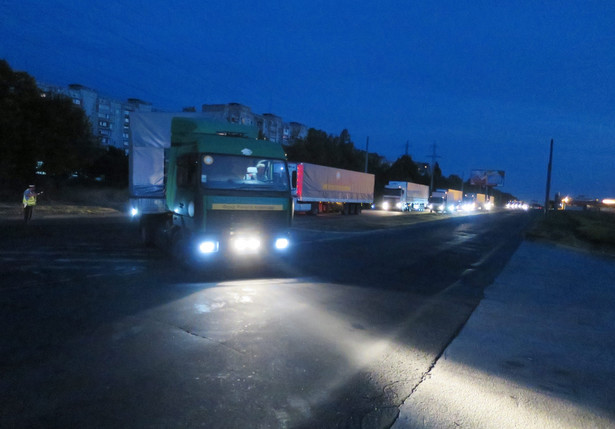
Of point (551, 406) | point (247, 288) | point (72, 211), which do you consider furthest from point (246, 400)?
point (72, 211)

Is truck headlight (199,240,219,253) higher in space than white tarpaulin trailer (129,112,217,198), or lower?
lower

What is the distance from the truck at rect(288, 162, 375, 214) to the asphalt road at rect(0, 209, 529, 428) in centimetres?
2027

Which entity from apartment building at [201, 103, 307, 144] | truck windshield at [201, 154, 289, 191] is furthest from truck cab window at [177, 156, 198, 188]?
apartment building at [201, 103, 307, 144]

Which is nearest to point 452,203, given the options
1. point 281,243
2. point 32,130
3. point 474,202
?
point 474,202

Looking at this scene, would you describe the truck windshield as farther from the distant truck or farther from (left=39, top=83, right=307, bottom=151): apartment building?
(left=39, top=83, right=307, bottom=151): apartment building

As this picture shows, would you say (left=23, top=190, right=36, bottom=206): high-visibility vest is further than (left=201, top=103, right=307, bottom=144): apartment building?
No

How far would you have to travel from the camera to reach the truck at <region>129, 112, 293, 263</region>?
9.60m

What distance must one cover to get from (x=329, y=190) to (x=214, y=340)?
31504 millimetres

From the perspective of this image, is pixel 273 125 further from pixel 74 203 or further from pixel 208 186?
pixel 208 186

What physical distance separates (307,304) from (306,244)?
908 centimetres

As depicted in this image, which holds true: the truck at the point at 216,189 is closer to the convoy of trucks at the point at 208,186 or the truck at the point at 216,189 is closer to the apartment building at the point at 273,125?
the convoy of trucks at the point at 208,186

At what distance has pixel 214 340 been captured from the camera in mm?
5613

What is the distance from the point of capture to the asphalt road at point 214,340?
12.7 ft

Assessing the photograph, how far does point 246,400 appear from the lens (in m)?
4.04
